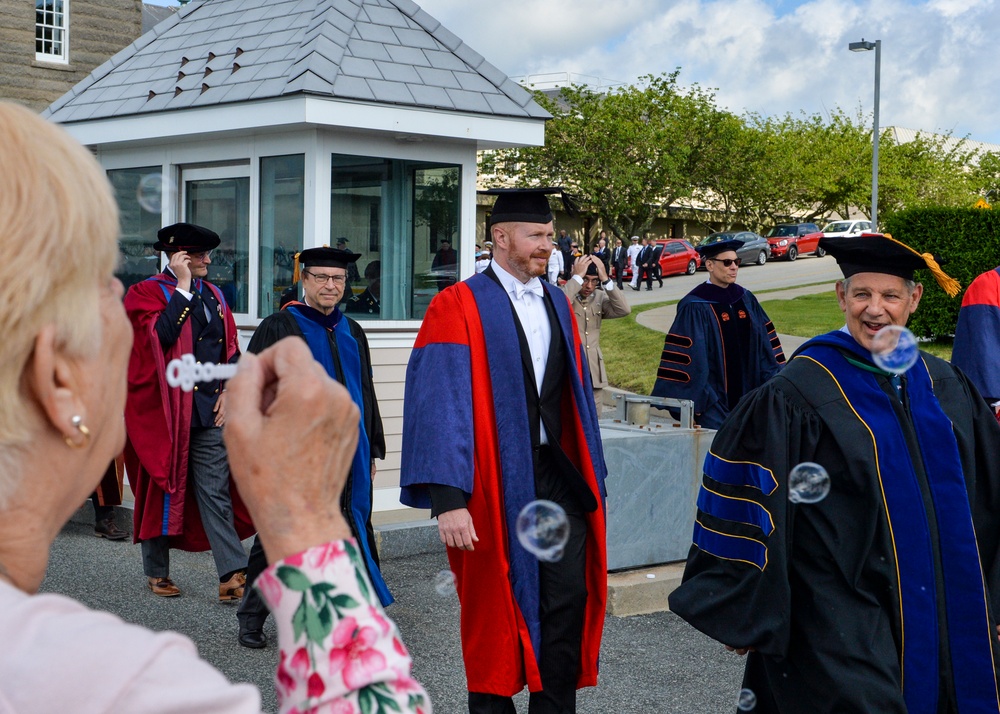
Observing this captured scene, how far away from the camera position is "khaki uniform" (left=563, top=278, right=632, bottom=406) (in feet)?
36.6

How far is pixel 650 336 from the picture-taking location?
22.2m

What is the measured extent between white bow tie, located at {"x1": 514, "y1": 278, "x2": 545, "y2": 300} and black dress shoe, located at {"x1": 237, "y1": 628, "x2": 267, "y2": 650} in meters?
2.52

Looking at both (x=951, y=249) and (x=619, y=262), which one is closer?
(x=951, y=249)

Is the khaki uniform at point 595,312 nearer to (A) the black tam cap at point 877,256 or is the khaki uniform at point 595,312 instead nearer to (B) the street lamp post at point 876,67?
(A) the black tam cap at point 877,256

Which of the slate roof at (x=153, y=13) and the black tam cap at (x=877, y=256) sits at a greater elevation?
the slate roof at (x=153, y=13)

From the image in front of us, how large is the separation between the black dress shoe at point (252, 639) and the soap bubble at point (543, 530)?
220cm

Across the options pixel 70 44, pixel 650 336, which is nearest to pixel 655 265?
pixel 650 336

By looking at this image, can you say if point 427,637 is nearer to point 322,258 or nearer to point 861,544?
point 322,258

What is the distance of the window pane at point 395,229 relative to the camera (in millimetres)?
8750

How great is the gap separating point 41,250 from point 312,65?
7.53 metres

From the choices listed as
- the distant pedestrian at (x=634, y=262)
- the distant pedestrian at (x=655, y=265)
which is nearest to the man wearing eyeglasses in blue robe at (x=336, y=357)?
the distant pedestrian at (x=655, y=265)

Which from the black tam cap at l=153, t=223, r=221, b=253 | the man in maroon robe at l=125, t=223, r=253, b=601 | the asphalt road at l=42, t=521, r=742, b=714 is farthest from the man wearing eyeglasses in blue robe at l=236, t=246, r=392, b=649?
the black tam cap at l=153, t=223, r=221, b=253

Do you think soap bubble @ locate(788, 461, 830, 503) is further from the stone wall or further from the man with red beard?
the stone wall

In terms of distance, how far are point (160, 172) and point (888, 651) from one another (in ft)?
26.2
